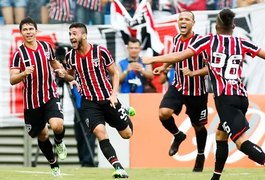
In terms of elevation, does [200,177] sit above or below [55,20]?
below

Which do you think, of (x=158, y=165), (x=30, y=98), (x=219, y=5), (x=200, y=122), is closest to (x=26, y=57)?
(x=30, y=98)

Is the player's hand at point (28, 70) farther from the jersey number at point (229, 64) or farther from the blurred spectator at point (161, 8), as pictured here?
the blurred spectator at point (161, 8)

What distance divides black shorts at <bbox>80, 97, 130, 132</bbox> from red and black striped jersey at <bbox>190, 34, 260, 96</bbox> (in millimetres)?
2262

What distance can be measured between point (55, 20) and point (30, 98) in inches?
193

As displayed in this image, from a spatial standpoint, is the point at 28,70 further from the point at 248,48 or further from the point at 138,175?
the point at 248,48

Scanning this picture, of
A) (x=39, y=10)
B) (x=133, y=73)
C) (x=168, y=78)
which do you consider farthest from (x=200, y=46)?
(x=39, y=10)

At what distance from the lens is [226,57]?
11.7 m

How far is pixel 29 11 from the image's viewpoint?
18.7m

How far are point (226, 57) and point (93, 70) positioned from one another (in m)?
2.56

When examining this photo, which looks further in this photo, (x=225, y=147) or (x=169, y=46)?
(x=169, y=46)

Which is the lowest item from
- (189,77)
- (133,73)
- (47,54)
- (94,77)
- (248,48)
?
(133,73)

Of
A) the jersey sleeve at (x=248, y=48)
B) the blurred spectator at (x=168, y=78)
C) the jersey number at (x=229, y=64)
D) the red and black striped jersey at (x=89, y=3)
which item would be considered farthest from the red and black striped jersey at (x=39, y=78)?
the red and black striped jersey at (x=89, y=3)

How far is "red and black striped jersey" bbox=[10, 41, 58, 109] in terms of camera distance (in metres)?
14.0

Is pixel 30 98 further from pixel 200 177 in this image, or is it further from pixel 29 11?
pixel 29 11
